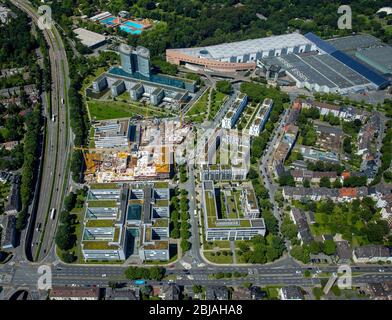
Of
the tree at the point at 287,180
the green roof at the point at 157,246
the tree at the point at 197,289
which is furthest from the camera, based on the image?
the tree at the point at 287,180

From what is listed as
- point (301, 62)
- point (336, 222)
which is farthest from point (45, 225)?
point (301, 62)

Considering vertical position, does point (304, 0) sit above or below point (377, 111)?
above

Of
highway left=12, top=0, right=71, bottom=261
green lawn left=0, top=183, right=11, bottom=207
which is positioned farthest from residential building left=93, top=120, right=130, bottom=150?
green lawn left=0, top=183, right=11, bottom=207

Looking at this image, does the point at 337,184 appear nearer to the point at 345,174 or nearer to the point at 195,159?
the point at 345,174

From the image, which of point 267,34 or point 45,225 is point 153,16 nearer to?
point 267,34

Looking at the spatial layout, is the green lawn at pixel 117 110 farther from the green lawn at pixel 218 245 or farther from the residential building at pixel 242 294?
the residential building at pixel 242 294

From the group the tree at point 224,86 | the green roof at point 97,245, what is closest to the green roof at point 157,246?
the green roof at point 97,245
